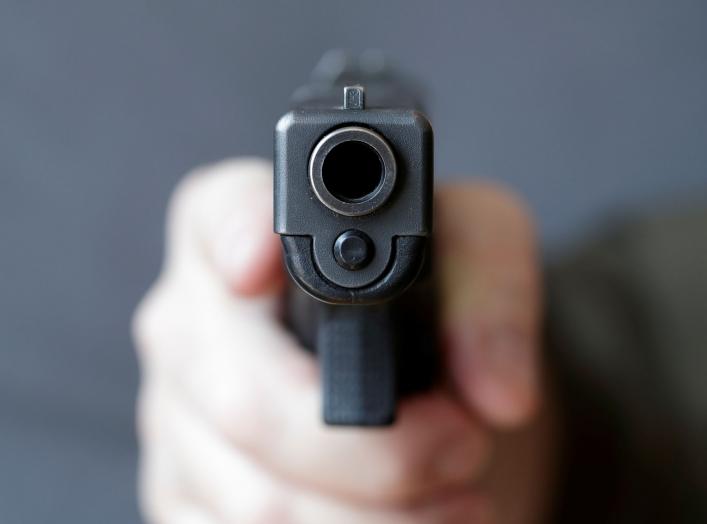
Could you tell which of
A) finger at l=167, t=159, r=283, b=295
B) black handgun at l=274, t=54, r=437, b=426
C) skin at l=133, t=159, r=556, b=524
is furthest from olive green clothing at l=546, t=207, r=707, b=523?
black handgun at l=274, t=54, r=437, b=426

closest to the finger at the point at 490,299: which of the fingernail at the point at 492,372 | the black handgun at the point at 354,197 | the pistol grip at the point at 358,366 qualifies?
the fingernail at the point at 492,372

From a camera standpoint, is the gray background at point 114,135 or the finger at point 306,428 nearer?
the finger at point 306,428

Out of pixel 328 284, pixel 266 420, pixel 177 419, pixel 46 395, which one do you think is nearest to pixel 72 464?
pixel 46 395

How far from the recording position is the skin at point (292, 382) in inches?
16.9

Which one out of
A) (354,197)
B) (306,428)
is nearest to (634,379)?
(306,428)

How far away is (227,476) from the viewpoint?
0.48 meters

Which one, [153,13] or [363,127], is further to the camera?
[153,13]

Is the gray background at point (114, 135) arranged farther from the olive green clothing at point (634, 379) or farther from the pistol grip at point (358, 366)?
the pistol grip at point (358, 366)

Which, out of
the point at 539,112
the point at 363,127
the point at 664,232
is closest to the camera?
the point at 363,127

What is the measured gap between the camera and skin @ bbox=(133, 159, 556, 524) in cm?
43

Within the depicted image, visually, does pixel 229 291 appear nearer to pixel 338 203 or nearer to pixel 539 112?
pixel 338 203

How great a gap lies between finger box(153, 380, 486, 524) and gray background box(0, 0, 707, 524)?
265 mm

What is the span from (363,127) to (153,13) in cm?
63

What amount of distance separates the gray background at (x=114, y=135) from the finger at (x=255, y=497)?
26cm
